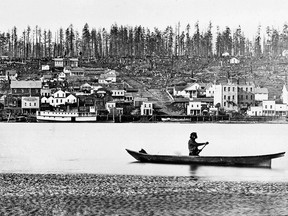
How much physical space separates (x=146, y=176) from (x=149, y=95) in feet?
414

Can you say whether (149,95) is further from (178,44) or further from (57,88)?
(178,44)

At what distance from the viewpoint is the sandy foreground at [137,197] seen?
1772cm

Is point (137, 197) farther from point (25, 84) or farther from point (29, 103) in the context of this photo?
point (25, 84)

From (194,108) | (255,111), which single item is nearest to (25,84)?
(194,108)

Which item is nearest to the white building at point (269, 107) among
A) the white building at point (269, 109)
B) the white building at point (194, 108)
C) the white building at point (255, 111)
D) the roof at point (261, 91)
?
the white building at point (269, 109)

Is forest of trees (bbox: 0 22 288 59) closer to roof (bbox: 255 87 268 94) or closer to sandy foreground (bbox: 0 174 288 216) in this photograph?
roof (bbox: 255 87 268 94)

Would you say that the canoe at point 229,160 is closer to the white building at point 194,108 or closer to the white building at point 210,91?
the white building at point 194,108

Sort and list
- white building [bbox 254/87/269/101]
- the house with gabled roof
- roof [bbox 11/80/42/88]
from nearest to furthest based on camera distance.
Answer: white building [bbox 254/87/269/101], the house with gabled roof, roof [bbox 11/80/42/88]

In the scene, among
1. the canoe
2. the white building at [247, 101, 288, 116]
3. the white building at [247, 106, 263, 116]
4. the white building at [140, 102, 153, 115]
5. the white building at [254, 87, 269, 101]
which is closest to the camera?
the canoe

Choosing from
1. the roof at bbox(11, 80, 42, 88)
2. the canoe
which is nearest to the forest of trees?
the roof at bbox(11, 80, 42, 88)

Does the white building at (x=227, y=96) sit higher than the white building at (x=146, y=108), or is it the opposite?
the white building at (x=227, y=96)

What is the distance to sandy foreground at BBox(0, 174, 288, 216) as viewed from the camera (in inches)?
698

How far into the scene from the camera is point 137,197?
65.8 ft

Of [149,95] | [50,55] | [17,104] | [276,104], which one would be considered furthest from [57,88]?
[276,104]
